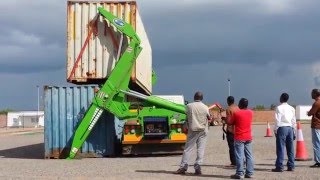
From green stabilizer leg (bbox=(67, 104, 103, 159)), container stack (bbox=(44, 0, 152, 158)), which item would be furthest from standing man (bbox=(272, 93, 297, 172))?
container stack (bbox=(44, 0, 152, 158))

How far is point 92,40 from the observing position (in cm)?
1786

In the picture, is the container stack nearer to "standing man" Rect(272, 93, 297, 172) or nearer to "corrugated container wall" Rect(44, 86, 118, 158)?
"corrugated container wall" Rect(44, 86, 118, 158)

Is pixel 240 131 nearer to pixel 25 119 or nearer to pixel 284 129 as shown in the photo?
pixel 284 129

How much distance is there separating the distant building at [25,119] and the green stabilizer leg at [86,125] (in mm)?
59367

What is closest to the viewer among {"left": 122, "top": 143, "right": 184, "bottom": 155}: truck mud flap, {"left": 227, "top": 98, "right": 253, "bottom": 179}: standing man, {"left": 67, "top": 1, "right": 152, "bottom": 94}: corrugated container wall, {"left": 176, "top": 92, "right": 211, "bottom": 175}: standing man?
{"left": 227, "top": 98, "right": 253, "bottom": 179}: standing man

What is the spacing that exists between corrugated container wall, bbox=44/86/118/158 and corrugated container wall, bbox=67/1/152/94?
533 millimetres

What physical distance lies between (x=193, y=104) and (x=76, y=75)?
6.73 metres

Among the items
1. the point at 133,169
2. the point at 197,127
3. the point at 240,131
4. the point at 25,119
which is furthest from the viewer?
the point at 25,119

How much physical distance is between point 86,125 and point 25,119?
6414 centimetres

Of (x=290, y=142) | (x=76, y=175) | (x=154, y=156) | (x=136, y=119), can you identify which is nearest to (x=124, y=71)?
(x=136, y=119)

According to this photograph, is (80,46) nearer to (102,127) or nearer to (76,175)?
(102,127)

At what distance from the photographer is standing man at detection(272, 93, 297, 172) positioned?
40.2 ft

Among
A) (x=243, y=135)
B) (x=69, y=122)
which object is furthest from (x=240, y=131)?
(x=69, y=122)

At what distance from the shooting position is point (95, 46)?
17.8 metres
